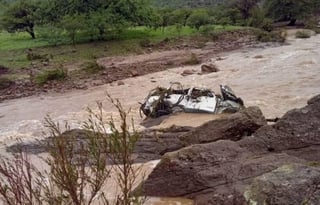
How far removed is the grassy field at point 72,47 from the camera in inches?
1188

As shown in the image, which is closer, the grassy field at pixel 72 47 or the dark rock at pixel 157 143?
the dark rock at pixel 157 143

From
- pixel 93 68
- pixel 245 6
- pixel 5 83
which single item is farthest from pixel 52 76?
pixel 245 6

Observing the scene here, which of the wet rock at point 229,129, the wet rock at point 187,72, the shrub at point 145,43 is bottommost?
the wet rock at point 187,72

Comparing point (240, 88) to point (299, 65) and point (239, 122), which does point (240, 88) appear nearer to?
point (299, 65)

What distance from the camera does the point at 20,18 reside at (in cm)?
3712

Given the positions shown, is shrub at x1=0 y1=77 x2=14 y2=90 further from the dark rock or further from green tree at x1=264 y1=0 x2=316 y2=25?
green tree at x1=264 y1=0 x2=316 y2=25

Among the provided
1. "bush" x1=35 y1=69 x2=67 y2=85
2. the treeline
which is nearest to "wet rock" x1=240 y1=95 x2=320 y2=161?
"bush" x1=35 y1=69 x2=67 y2=85

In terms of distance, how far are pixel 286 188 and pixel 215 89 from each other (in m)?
14.4

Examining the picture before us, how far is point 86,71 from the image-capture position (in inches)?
1037

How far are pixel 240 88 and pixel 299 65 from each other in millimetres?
5079

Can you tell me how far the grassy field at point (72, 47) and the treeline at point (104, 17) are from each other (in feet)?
2.24

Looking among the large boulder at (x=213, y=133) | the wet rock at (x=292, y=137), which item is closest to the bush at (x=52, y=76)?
the large boulder at (x=213, y=133)

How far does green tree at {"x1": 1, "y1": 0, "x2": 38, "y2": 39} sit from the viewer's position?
3669 cm

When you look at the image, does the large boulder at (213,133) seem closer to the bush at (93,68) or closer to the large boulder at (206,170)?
the large boulder at (206,170)
